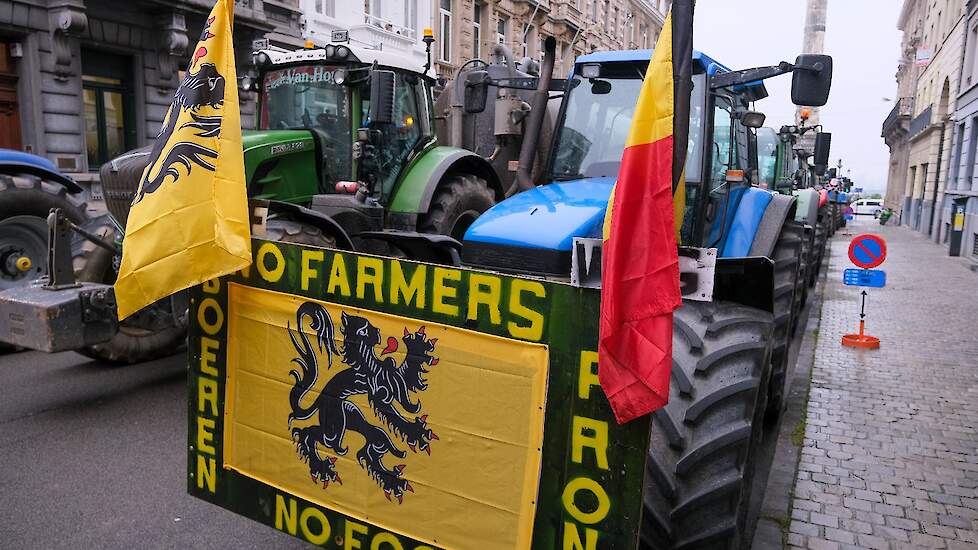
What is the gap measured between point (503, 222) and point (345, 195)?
106 inches

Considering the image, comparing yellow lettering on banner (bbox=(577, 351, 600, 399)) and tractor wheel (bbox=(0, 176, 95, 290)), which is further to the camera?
tractor wheel (bbox=(0, 176, 95, 290))

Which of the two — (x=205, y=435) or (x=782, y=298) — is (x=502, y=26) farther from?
(x=205, y=435)

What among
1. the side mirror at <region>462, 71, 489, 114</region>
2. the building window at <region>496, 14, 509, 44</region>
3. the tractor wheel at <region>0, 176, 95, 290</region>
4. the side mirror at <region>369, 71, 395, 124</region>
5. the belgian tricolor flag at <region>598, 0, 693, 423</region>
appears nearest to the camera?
the belgian tricolor flag at <region>598, 0, 693, 423</region>

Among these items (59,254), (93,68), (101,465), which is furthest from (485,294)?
(93,68)

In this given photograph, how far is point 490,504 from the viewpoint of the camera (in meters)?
2.33

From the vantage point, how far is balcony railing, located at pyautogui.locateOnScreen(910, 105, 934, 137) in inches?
1147

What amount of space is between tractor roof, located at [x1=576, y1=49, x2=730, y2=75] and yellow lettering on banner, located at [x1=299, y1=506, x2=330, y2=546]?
331 cm

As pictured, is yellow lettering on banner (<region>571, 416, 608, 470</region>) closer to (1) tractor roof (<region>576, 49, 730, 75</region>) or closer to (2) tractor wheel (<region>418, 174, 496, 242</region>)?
(1) tractor roof (<region>576, 49, 730, 75</region>)

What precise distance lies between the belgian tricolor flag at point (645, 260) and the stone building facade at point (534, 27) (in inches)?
561

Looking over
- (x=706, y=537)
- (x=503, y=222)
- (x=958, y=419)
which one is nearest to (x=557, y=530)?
(x=706, y=537)

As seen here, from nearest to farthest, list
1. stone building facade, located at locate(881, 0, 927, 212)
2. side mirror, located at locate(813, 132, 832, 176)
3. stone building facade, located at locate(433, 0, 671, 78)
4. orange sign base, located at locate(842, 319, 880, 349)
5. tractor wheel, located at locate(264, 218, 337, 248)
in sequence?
1. tractor wheel, located at locate(264, 218, 337, 248)
2. orange sign base, located at locate(842, 319, 880, 349)
3. side mirror, located at locate(813, 132, 832, 176)
4. stone building facade, located at locate(433, 0, 671, 78)
5. stone building facade, located at locate(881, 0, 927, 212)

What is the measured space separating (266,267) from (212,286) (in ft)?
0.98

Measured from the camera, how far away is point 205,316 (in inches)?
114

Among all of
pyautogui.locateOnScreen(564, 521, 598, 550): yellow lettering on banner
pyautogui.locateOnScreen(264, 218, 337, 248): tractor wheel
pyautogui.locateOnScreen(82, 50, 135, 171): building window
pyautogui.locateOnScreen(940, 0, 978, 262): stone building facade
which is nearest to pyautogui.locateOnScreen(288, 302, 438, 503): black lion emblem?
pyautogui.locateOnScreen(564, 521, 598, 550): yellow lettering on banner
